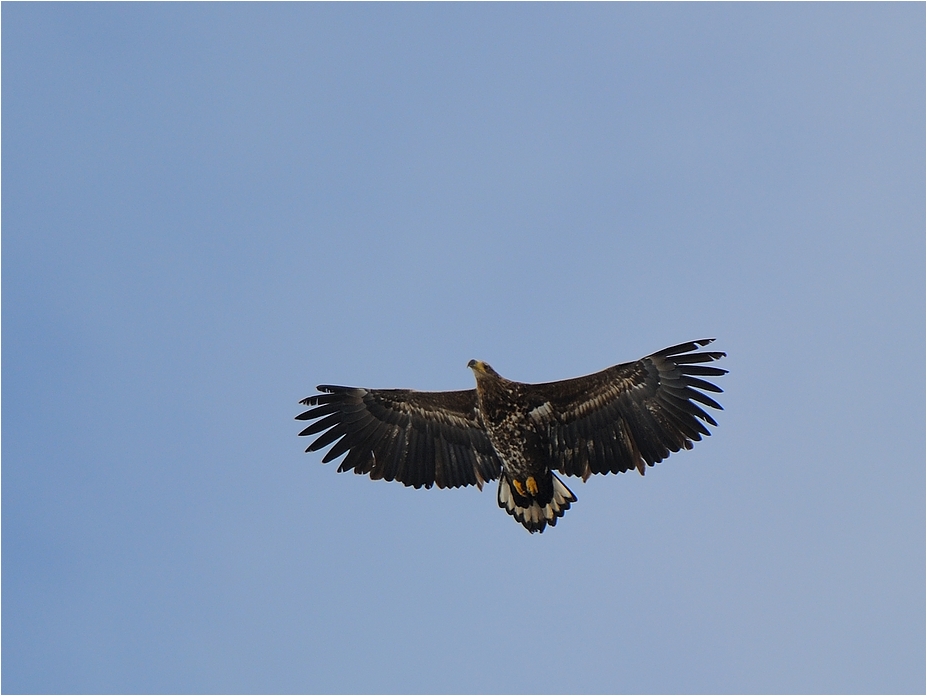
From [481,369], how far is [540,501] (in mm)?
2309

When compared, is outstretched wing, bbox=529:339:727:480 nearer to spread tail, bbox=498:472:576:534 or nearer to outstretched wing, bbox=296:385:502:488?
spread tail, bbox=498:472:576:534

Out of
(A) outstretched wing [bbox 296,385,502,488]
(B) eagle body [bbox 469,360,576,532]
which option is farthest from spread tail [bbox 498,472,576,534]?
(A) outstretched wing [bbox 296,385,502,488]

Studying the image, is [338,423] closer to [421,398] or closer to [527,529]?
[421,398]

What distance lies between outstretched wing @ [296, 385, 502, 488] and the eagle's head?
89 cm

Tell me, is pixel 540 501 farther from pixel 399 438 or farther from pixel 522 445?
pixel 399 438

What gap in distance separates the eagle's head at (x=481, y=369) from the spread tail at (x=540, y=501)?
177cm

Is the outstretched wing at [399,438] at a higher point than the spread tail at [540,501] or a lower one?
higher

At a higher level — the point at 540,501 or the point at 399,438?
the point at 399,438

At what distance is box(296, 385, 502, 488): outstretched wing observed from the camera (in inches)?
736

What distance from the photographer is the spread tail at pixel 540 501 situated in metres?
18.1

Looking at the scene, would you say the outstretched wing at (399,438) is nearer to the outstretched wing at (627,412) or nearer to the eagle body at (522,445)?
the eagle body at (522,445)

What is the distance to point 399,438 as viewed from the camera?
18828mm

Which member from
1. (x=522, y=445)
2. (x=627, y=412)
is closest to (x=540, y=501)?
(x=522, y=445)

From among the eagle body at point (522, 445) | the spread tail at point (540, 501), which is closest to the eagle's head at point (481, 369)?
the eagle body at point (522, 445)
